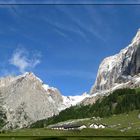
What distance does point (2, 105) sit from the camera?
199m
